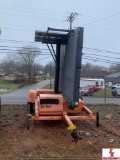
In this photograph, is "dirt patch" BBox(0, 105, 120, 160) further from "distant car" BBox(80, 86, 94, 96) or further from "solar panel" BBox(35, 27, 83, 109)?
"distant car" BBox(80, 86, 94, 96)

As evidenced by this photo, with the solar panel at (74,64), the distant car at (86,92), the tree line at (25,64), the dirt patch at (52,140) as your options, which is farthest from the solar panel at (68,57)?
the tree line at (25,64)

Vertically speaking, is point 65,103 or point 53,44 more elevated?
point 53,44

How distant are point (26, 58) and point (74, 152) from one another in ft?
244

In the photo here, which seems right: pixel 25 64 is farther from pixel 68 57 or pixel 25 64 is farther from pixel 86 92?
pixel 68 57

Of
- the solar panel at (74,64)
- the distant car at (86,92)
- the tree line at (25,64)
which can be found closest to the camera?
the solar panel at (74,64)

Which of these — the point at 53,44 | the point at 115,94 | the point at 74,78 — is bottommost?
the point at 115,94

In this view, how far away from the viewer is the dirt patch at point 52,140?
21.7ft

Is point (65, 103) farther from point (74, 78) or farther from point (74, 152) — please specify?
point (74, 152)

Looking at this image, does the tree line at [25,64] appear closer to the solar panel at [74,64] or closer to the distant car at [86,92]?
the distant car at [86,92]

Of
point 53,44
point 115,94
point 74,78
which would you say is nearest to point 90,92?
point 115,94

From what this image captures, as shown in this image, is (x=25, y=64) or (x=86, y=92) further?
(x=25, y=64)

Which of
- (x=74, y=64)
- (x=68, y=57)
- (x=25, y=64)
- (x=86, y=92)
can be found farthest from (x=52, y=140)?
(x=25, y=64)

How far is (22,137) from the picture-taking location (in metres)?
8.27

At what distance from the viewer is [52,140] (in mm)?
8070
